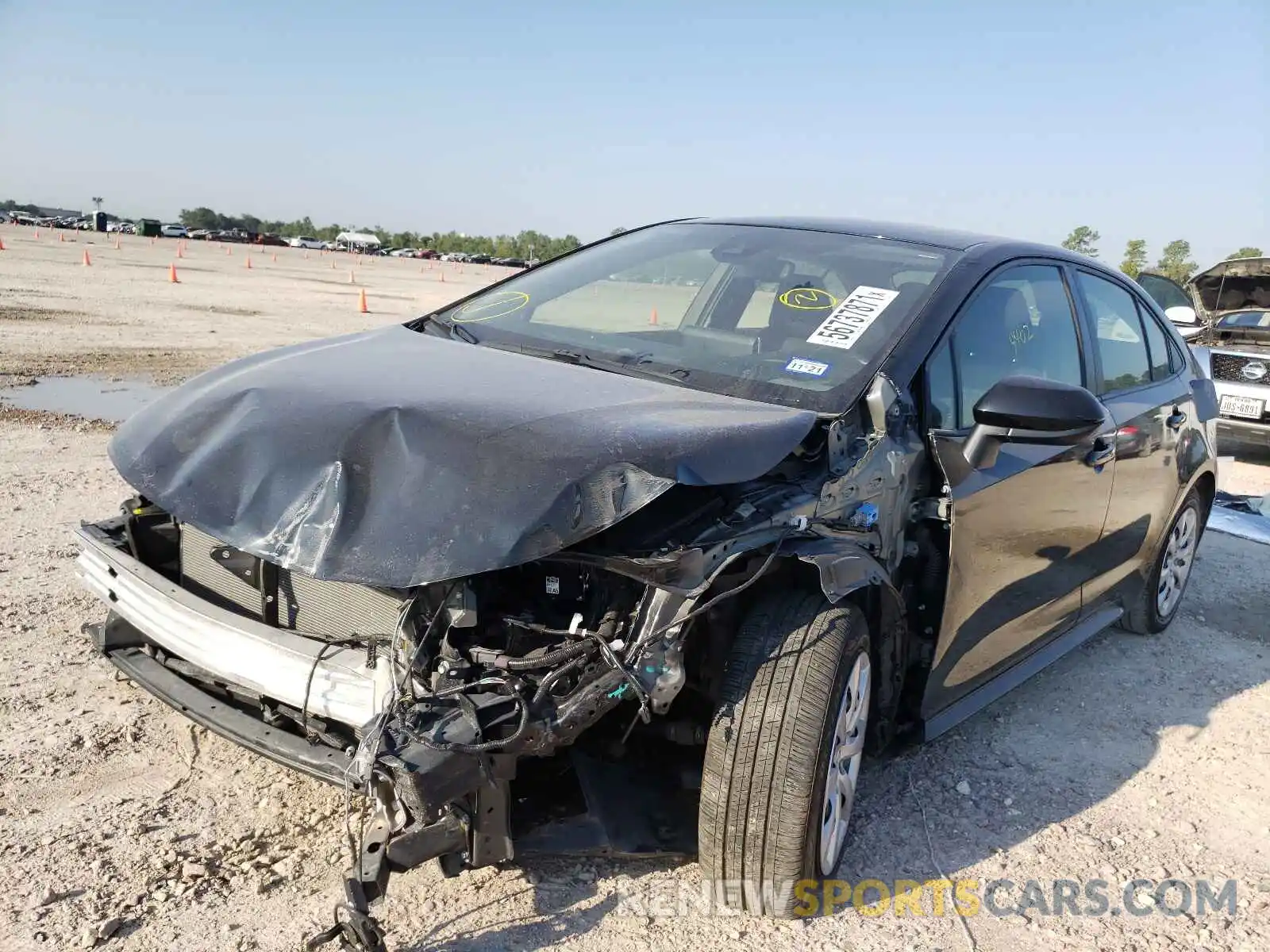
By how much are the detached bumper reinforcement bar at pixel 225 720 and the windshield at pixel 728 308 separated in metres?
1.42

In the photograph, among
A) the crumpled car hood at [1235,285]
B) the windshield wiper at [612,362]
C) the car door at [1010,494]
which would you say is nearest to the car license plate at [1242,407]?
the crumpled car hood at [1235,285]

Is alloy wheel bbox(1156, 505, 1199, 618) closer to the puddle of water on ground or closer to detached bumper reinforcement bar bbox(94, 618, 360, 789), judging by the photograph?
detached bumper reinforcement bar bbox(94, 618, 360, 789)

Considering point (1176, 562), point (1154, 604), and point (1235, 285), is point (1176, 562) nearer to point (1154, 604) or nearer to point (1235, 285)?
point (1154, 604)

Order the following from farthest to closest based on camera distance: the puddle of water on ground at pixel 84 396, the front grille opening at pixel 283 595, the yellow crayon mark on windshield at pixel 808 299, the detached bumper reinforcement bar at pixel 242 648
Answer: the puddle of water on ground at pixel 84 396, the yellow crayon mark on windshield at pixel 808 299, the front grille opening at pixel 283 595, the detached bumper reinforcement bar at pixel 242 648

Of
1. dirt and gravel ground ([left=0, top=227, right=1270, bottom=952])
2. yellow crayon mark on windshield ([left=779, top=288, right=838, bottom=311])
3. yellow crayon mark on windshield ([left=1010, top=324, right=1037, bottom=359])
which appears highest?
yellow crayon mark on windshield ([left=779, top=288, right=838, bottom=311])

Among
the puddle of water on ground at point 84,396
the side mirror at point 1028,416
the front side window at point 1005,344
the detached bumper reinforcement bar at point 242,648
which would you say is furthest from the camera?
the puddle of water on ground at point 84,396

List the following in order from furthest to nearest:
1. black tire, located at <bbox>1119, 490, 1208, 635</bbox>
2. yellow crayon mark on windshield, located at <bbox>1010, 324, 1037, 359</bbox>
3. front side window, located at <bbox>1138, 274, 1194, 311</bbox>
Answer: front side window, located at <bbox>1138, 274, 1194, 311</bbox>, black tire, located at <bbox>1119, 490, 1208, 635</bbox>, yellow crayon mark on windshield, located at <bbox>1010, 324, 1037, 359</bbox>

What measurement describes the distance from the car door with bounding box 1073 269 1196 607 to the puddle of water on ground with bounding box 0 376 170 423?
670cm

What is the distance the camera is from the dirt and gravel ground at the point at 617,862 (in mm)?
2465

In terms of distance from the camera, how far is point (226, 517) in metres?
2.38

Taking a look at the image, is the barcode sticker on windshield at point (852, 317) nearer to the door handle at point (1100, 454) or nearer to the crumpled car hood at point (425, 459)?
the crumpled car hood at point (425, 459)

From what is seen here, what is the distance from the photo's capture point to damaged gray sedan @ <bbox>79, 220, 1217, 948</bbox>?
2240mm

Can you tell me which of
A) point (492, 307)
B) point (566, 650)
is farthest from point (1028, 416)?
point (492, 307)

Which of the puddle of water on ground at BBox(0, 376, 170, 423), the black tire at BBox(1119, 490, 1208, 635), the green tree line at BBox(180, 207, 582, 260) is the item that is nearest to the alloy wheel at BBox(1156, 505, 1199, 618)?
the black tire at BBox(1119, 490, 1208, 635)
